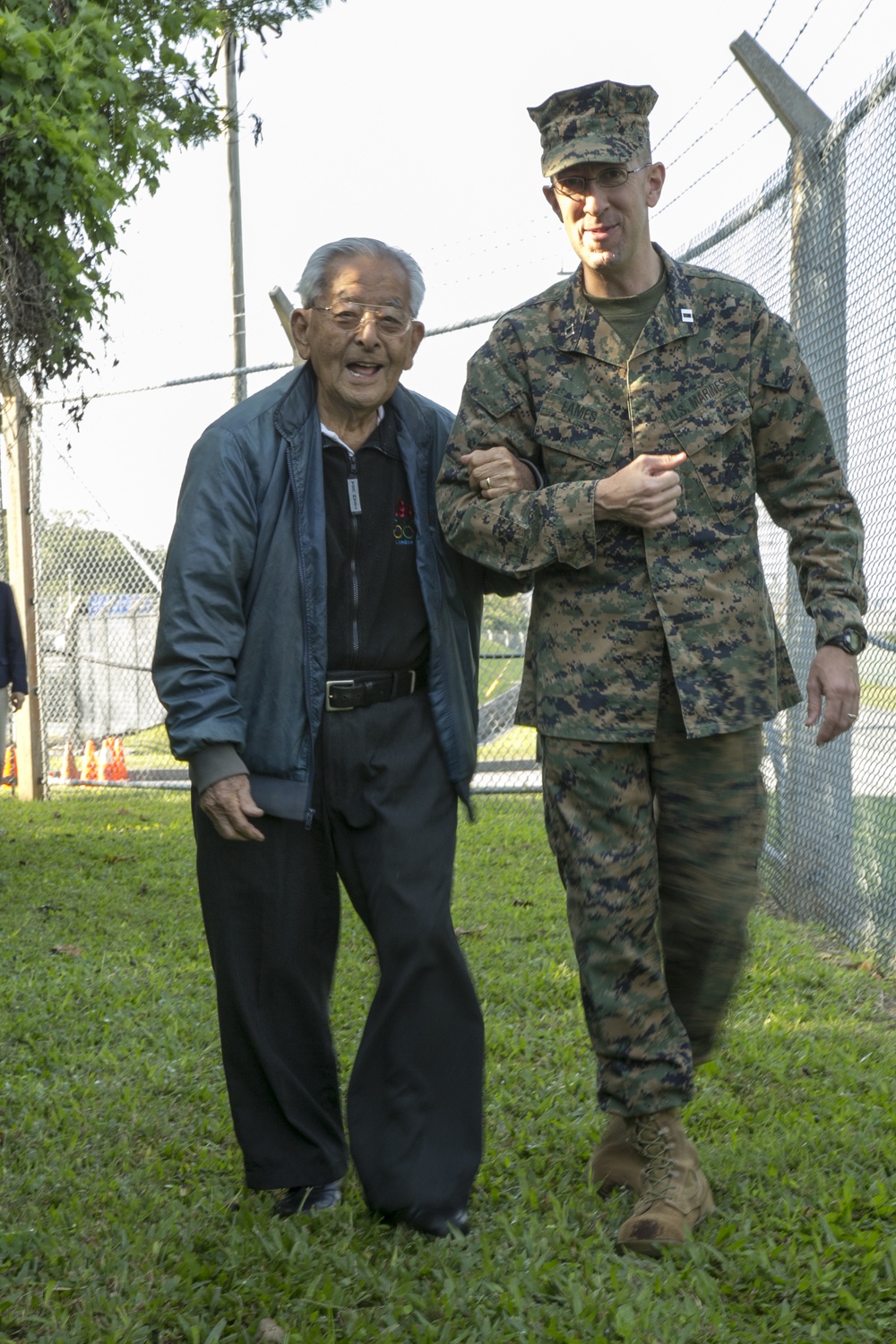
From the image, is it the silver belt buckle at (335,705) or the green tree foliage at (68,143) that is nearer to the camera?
the silver belt buckle at (335,705)

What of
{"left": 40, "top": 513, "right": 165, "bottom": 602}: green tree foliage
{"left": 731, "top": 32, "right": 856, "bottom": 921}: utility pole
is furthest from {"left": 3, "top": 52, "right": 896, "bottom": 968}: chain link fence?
{"left": 40, "top": 513, "right": 165, "bottom": 602}: green tree foliage

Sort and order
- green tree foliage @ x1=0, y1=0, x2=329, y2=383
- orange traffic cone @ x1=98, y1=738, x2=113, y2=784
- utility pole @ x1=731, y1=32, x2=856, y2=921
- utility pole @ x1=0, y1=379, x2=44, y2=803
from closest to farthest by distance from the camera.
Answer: green tree foliage @ x1=0, y1=0, x2=329, y2=383 < utility pole @ x1=731, y1=32, x2=856, y2=921 < utility pole @ x1=0, y1=379, x2=44, y2=803 < orange traffic cone @ x1=98, y1=738, x2=113, y2=784

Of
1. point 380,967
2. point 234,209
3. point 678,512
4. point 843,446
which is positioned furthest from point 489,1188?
point 234,209

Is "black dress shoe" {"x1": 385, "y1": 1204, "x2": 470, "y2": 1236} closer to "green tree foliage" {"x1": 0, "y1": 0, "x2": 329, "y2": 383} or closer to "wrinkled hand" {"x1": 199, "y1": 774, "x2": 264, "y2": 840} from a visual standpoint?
"wrinkled hand" {"x1": 199, "y1": 774, "x2": 264, "y2": 840}

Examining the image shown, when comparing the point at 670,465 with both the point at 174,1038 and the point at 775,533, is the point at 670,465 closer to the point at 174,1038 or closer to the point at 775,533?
the point at 174,1038

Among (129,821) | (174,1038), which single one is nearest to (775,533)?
(174,1038)

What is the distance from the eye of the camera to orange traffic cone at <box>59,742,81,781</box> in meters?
12.4

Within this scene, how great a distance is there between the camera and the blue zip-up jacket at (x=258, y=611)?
3072mm

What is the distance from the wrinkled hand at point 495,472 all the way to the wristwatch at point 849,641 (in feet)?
2.46

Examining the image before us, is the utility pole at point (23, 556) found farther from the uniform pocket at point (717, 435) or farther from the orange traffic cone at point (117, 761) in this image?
the uniform pocket at point (717, 435)

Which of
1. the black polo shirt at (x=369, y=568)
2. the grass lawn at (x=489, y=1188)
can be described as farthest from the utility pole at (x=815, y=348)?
the black polo shirt at (x=369, y=568)

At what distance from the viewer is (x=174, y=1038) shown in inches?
186

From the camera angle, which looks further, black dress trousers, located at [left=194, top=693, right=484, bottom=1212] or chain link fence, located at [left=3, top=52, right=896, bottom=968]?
chain link fence, located at [left=3, top=52, right=896, bottom=968]

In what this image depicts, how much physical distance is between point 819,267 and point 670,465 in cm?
304
